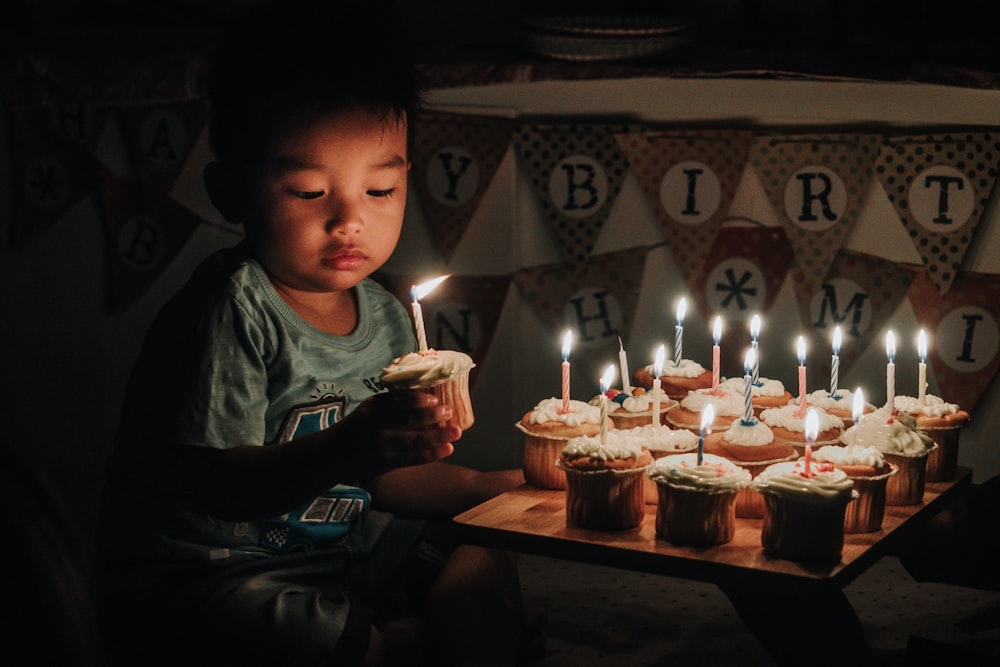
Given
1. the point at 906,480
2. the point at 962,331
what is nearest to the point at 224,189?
the point at 906,480

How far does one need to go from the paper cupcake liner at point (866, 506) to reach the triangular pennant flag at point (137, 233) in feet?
7.72

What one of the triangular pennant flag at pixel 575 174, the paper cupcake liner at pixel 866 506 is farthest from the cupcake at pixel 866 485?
the triangular pennant flag at pixel 575 174

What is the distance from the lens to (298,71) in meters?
2.04

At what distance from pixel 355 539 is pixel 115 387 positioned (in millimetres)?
1854

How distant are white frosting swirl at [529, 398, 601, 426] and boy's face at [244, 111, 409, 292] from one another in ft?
1.60

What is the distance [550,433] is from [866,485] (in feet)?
1.98

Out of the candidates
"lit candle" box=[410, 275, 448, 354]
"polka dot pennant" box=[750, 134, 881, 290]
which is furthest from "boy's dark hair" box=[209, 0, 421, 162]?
"polka dot pennant" box=[750, 134, 881, 290]

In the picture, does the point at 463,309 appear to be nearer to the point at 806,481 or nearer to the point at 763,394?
the point at 763,394

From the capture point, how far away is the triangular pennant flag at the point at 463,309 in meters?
3.51

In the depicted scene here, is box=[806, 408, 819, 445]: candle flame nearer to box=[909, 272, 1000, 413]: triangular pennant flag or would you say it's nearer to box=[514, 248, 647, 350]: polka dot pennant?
box=[909, 272, 1000, 413]: triangular pennant flag

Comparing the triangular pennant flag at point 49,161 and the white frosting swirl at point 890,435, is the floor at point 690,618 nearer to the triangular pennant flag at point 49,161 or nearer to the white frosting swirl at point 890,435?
the white frosting swirl at point 890,435

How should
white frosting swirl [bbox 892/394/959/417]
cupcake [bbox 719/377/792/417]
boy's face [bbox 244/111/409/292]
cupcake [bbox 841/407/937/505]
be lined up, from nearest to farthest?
boy's face [bbox 244/111/409/292] < cupcake [bbox 841/407/937/505] < white frosting swirl [bbox 892/394/959/417] < cupcake [bbox 719/377/792/417]

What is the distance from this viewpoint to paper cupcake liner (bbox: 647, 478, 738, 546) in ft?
6.10

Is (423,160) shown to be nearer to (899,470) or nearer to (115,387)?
(115,387)
